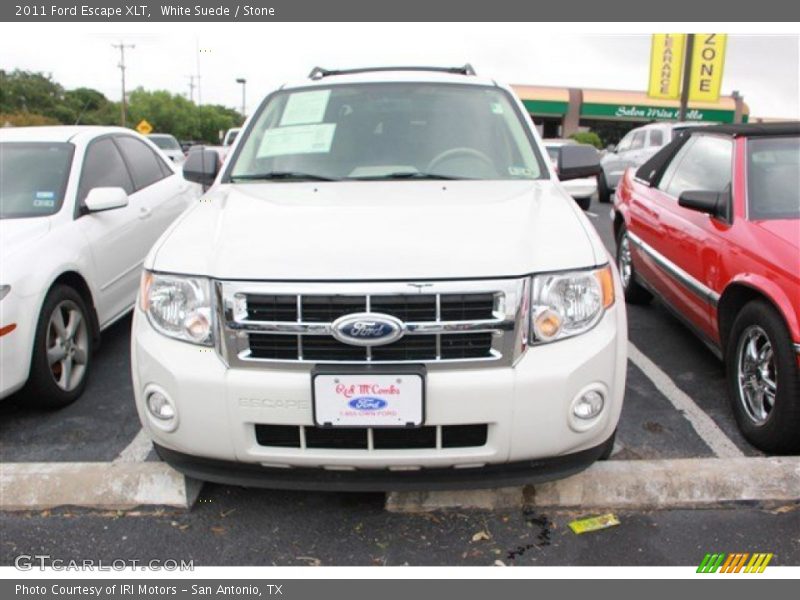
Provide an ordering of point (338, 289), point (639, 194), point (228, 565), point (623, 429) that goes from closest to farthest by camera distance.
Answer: point (338, 289) < point (228, 565) < point (623, 429) < point (639, 194)

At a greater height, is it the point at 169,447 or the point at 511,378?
the point at 511,378

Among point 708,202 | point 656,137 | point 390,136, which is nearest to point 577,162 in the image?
point 708,202

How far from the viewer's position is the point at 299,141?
350 cm

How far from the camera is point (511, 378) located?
2281 millimetres

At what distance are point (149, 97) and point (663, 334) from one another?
313ft

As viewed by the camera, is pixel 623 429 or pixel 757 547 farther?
pixel 623 429

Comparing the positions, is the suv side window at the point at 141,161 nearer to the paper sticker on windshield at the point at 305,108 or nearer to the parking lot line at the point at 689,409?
the paper sticker on windshield at the point at 305,108

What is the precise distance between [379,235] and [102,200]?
2.57 m

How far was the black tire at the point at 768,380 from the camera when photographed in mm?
3025

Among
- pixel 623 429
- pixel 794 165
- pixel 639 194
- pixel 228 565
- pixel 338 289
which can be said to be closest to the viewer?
pixel 338 289

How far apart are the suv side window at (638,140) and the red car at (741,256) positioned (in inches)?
337

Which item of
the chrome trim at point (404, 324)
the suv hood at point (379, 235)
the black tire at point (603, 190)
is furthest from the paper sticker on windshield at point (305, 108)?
the black tire at point (603, 190)

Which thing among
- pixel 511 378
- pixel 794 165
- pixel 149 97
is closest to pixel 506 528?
pixel 511 378

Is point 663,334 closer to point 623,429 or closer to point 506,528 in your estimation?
point 623,429
